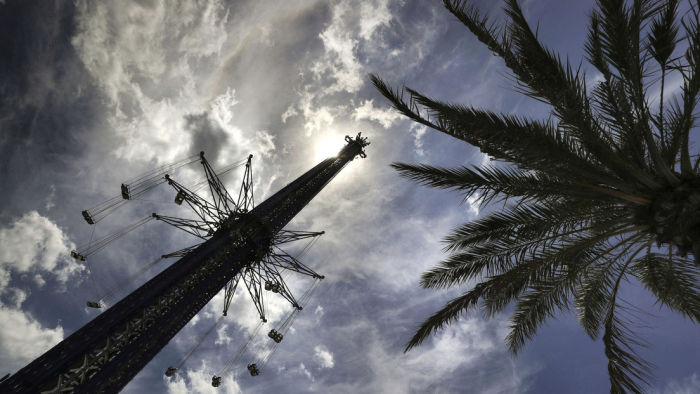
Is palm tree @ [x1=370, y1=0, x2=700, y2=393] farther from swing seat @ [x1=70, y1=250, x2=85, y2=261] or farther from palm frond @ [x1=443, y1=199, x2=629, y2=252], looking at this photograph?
swing seat @ [x1=70, y1=250, x2=85, y2=261]

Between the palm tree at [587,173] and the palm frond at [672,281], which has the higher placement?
the palm tree at [587,173]

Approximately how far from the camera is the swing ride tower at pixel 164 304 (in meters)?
6.65

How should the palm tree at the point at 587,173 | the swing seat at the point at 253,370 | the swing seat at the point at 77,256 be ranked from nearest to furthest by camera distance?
the palm tree at the point at 587,173 < the swing seat at the point at 77,256 < the swing seat at the point at 253,370

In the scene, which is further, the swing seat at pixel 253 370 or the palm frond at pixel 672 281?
the swing seat at pixel 253 370

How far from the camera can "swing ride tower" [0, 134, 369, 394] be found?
665 cm

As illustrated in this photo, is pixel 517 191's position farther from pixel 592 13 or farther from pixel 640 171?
pixel 592 13

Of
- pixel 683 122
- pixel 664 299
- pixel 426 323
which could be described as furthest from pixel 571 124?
pixel 664 299

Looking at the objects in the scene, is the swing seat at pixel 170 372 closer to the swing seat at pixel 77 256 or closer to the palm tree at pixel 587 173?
the swing seat at pixel 77 256

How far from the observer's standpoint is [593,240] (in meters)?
6.57

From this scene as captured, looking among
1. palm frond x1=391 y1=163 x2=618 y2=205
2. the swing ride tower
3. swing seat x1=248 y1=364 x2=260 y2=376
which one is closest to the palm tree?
palm frond x1=391 y1=163 x2=618 y2=205

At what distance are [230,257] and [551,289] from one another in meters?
11.9

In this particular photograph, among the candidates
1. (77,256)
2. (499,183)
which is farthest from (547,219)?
(77,256)

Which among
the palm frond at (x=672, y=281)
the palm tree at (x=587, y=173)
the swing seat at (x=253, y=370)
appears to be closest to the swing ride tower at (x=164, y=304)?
the swing seat at (x=253, y=370)

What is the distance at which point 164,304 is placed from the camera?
9.43m
